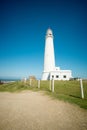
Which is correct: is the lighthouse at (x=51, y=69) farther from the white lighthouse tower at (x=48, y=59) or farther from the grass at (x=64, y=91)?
the grass at (x=64, y=91)

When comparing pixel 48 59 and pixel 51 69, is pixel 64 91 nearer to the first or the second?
pixel 51 69

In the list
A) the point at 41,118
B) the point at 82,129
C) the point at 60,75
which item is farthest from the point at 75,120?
the point at 60,75

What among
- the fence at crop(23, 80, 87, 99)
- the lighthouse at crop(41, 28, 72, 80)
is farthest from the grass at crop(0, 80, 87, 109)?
the lighthouse at crop(41, 28, 72, 80)

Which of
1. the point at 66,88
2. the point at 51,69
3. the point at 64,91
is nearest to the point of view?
the point at 64,91

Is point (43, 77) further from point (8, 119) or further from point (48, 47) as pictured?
point (8, 119)

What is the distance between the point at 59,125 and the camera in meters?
4.31

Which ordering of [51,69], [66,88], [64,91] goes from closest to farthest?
[64,91] → [66,88] → [51,69]

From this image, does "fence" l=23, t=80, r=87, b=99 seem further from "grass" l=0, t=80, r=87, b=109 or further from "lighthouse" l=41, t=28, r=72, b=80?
"lighthouse" l=41, t=28, r=72, b=80

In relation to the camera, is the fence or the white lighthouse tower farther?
the white lighthouse tower

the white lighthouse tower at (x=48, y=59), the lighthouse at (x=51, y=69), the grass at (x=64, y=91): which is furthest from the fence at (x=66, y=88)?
the white lighthouse tower at (x=48, y=59)

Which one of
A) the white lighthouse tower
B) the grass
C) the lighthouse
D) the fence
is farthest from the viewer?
the white lighthouse tower

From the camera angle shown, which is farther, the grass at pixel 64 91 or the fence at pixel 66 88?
the fence at pixel 66 88

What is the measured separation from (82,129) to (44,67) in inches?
1412

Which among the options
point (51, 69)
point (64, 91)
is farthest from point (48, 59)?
point (64, 91)
